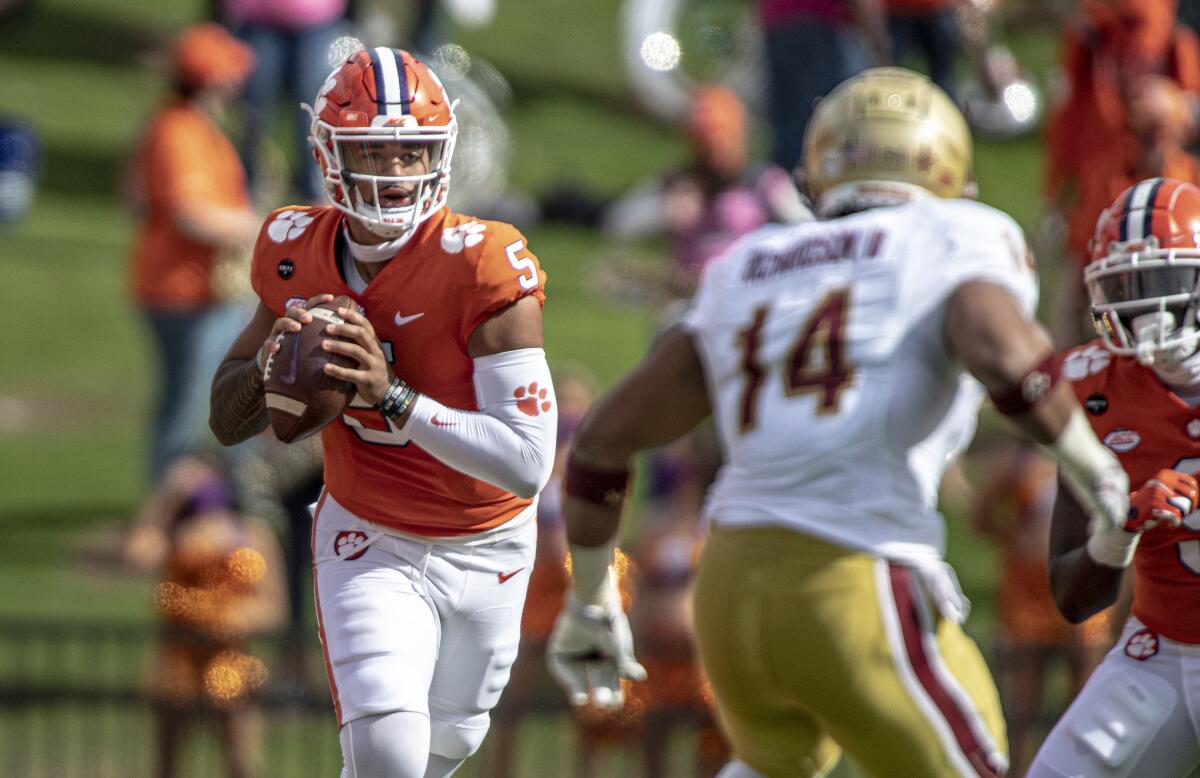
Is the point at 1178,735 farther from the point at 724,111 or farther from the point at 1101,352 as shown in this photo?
the point at 724,111

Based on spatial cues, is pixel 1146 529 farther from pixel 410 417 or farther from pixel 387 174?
pixel 387 174

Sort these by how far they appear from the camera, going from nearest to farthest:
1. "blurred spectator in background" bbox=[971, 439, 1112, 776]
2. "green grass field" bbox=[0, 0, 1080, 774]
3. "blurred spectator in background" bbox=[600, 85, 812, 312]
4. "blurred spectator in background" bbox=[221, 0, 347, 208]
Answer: "blurred spectator in background" bbox=[971, 439, 1112, 776] → "blurred spectator in background" bbox=[600, 85, 812, 312] → "blurred spectator in background" bbox=[221, 0, 347, 208] → "green grass field" bbox=[0, 0, 1080, 774]

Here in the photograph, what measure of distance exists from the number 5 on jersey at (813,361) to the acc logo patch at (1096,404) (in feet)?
2.94

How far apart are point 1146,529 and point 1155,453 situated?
25cm

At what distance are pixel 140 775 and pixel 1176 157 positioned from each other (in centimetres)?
482

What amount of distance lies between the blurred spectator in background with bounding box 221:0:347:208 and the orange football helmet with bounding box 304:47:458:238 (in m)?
4.99

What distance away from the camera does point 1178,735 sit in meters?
4.22

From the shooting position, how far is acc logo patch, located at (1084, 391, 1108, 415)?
4.36 meters

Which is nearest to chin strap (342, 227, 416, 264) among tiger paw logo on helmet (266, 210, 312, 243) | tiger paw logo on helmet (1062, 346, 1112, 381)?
tiger paw logo on helmet (266, 210, 312, 243)

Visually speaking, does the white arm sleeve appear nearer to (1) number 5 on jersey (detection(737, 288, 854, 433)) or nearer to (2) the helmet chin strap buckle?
(1) number 5 on jersey (detection(737, 288, 854, 433))

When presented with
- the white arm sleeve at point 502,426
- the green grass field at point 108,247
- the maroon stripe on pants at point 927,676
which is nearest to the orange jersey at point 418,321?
the white arm sleeve at point 502,426

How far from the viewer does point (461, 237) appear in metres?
4.39

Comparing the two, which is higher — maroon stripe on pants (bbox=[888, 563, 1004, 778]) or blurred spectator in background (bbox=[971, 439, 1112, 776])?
maroon stripe on pants (bbox=[888, 563, 1004, 778])

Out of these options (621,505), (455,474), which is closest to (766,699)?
(621,505)
